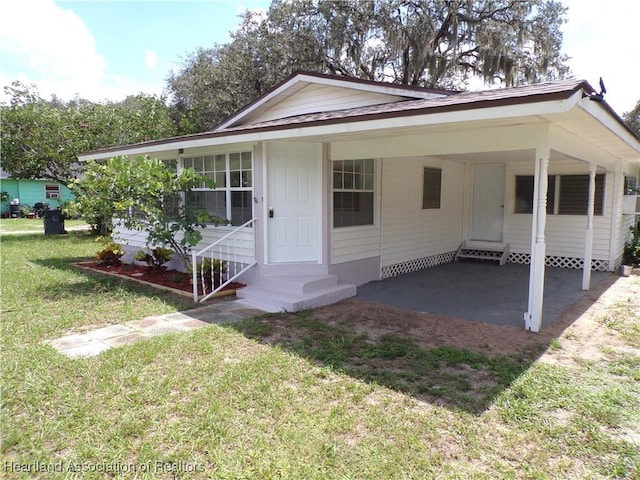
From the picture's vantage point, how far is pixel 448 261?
409 inches

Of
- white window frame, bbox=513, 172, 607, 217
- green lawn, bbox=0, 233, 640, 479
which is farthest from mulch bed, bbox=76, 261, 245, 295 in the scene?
white window frame, bbox=513, 172, 607, 217

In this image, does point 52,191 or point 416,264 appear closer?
point 416,264

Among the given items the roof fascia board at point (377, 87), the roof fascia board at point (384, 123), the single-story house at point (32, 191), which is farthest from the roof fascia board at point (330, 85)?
the single-story house at point (32, 191)

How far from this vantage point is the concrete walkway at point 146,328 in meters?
4.46

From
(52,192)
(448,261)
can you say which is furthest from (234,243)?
(52,192)

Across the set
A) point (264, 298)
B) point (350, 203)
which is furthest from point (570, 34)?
point (264, 298)

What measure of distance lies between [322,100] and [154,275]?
4.68m

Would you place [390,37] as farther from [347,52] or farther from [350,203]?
[350,203]

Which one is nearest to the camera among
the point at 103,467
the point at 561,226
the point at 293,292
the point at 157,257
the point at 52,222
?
the point at 103,467

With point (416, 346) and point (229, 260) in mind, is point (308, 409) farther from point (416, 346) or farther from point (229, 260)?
point (229, 260)

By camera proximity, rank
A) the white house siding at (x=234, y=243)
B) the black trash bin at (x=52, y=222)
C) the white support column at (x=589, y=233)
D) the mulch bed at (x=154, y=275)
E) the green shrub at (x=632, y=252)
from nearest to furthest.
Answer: the white support column at (x=589, y=233)
the white house siding at (x=234, y=243)
the mulch bed at (x=154, y=275)
the green shrub at (x=632, y=252)
the black trash bin at (x=52, y=222)

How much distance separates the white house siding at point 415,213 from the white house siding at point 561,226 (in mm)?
1157

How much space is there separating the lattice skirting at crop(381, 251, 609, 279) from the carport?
154mm

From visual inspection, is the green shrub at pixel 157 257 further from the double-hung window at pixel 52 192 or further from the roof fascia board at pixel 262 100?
the double-hung window at pixel 52 192
